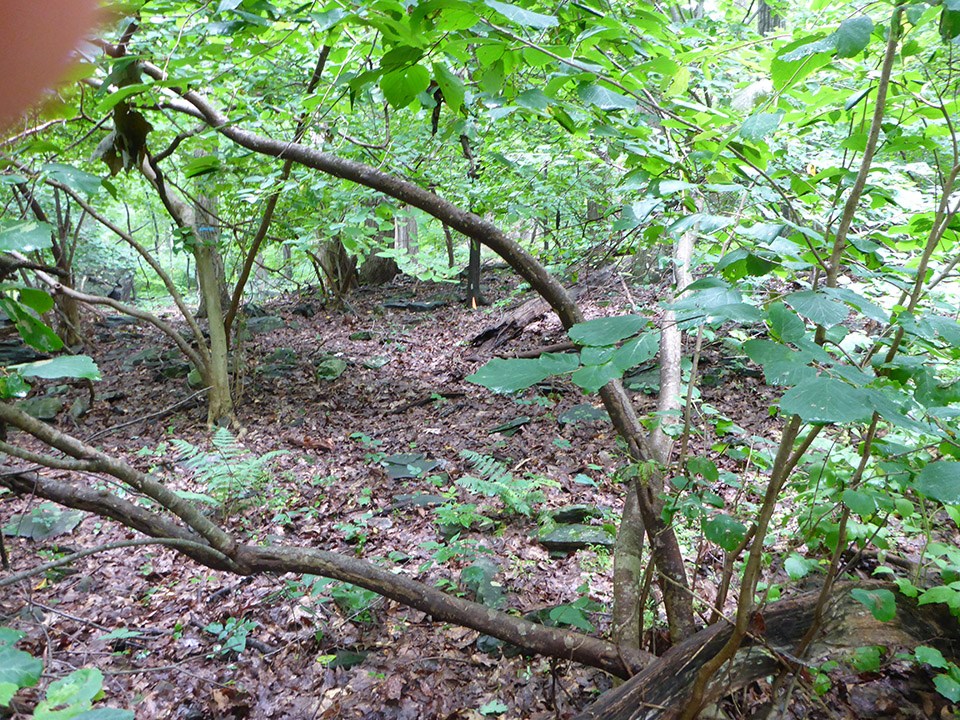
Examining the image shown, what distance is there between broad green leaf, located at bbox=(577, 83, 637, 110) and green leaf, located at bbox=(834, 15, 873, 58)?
0.45 m

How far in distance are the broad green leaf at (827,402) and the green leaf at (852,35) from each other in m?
0.64

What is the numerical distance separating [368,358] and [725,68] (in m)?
A: 5.85

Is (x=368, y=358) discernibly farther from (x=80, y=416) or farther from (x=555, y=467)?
(x=555, y=467)

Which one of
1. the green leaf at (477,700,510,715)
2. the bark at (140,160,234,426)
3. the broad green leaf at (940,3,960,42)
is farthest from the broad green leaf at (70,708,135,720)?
the bark at (140,160,234,426)

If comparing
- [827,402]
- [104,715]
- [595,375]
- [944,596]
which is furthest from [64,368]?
[944,596]

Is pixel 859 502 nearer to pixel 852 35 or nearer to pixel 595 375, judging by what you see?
pixel 595 375

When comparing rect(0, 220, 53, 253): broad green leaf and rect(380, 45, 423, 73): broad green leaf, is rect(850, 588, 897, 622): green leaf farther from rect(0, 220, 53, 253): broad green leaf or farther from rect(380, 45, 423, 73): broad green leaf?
rect(0, 220, 53, 253): broad green leaf

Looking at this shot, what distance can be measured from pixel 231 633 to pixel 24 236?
2878 mm

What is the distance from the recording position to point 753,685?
239cm

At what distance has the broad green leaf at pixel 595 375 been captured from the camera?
40.0 inches

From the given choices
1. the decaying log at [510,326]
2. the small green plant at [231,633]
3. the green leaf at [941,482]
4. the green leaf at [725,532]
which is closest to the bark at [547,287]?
the green leaf at [725,532]

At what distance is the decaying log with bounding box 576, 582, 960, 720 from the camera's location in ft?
6.81

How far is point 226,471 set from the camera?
456cm

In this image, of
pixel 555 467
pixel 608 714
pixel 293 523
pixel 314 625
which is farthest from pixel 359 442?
pixel 608 714
